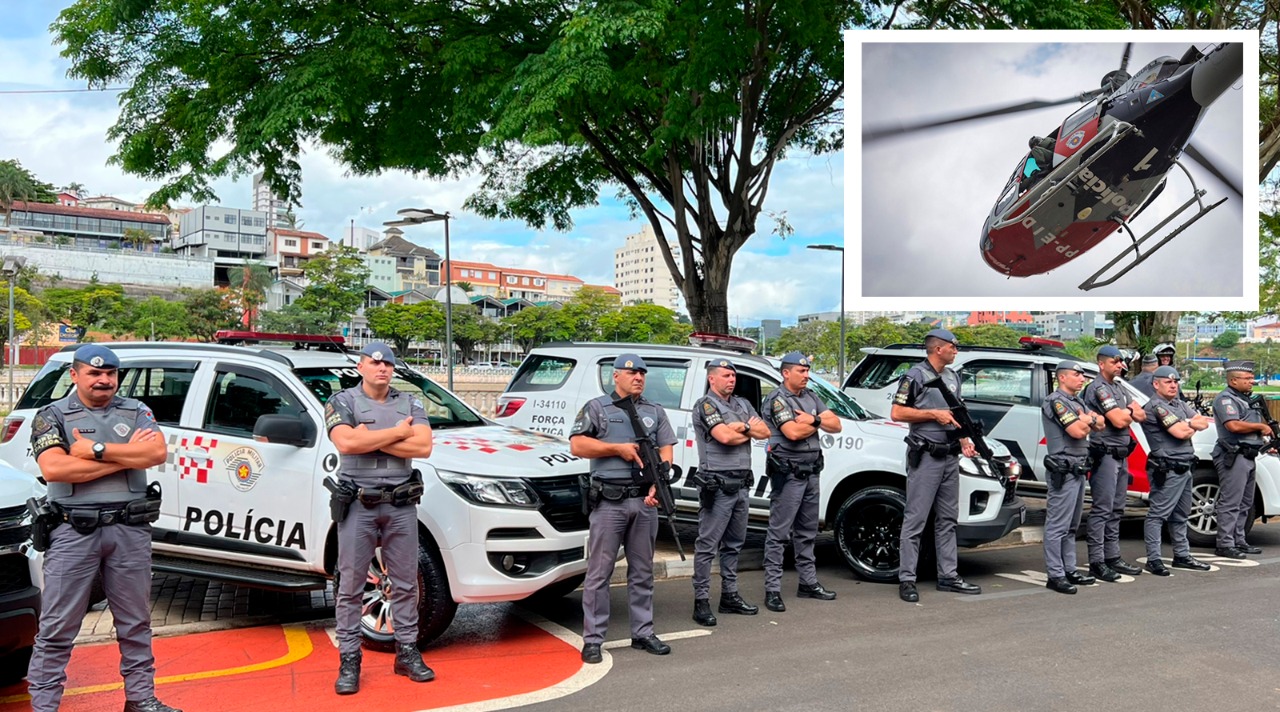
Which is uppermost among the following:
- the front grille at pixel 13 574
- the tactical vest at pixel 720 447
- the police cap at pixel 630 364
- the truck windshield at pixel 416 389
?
the police cap at pixel 630 364

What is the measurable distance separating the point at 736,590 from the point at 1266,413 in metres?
5.70

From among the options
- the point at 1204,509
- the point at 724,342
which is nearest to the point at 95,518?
the point at 724,342

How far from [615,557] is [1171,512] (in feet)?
18.6

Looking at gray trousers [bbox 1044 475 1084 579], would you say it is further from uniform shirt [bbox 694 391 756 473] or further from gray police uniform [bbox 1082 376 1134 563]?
uniform shirt [bbox 694 391 756 473]

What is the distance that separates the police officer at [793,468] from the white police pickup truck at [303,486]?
1.57 meters

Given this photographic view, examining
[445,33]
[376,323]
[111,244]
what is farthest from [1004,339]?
[111,244]

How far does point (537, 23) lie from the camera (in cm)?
1301

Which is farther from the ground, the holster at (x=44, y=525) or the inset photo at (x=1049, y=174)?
the inset photo at (x=1049, y=174)

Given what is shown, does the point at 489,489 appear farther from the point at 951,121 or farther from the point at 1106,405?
the point at 951,121

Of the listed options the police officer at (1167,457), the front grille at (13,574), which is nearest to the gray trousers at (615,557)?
the front grille at (13,574)

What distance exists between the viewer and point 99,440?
4488 millimetres

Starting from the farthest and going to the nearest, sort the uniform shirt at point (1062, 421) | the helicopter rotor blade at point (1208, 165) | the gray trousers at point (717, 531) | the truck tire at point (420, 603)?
the helicopter rotor blade at point (1208, 165), the uniform shirt at point (1062, 421), the gray trousers at point (717, 531), the truck tire at point (420, 603)

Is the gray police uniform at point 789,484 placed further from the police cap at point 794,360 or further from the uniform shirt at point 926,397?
the uniform shirt at point 926,397

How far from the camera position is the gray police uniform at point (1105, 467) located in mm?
8070
